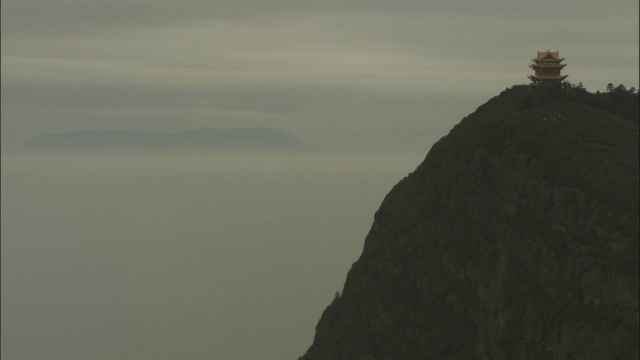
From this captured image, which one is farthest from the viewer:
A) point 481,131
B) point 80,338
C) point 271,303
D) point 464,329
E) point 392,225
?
point 271,303

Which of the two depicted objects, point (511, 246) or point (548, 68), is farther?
point (548, 68)

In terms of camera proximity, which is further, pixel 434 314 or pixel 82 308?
pixel 82 308

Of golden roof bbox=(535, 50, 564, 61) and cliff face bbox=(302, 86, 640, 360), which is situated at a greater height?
golden roof bbox=(535, 50, 564, 61)

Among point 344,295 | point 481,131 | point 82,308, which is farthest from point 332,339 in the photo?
point 82,308

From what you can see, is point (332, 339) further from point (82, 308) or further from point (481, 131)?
point (82, 308)

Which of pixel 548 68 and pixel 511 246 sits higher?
pixel 548 68
